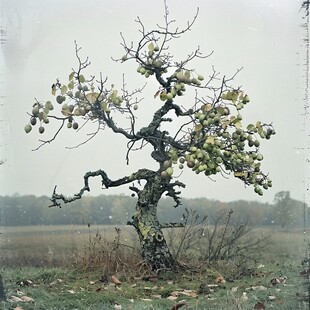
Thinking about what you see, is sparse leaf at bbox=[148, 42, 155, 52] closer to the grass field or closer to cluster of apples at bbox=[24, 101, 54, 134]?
cluster of apples at bbox=[24, 101, 54, 134]

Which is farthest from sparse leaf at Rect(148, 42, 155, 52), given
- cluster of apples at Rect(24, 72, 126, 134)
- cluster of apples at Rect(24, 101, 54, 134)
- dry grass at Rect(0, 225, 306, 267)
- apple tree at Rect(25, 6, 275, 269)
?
dry grass at Rect(0, 225, 306, 267)

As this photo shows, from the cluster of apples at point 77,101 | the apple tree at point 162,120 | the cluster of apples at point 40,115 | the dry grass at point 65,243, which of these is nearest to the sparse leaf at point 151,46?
the apple tree at point 162,120

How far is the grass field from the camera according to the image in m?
2.05

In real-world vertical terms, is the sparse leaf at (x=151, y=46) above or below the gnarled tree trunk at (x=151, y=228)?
above

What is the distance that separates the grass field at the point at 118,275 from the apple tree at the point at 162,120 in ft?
0.24

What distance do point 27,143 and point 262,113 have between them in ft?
2.09

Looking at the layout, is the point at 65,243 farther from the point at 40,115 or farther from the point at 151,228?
the point at 40,115

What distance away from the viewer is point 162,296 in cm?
205

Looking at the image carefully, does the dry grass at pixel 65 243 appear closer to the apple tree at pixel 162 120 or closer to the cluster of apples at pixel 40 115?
the apple tree at pixel 162 120

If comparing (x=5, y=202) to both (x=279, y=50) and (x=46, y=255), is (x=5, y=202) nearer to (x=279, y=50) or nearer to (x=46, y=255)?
(x=46, y=255)

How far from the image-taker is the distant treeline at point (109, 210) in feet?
6.93

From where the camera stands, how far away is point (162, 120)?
2100 mm

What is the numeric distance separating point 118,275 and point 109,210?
173mm

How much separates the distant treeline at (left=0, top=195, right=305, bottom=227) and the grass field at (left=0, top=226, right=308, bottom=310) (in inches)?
1.0
